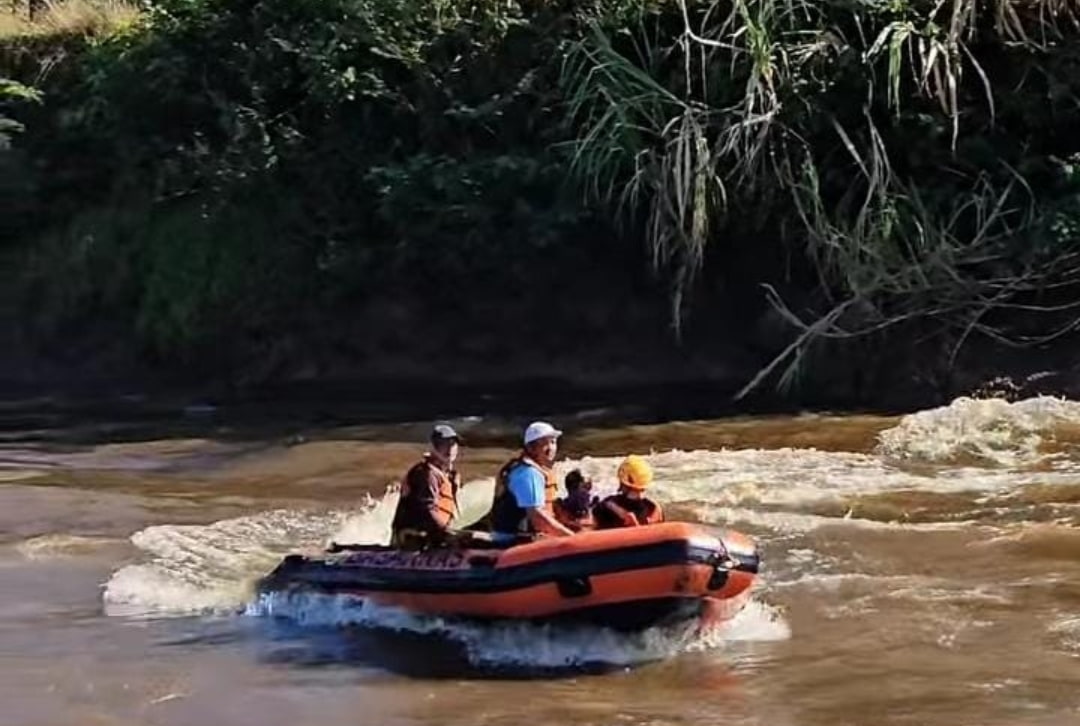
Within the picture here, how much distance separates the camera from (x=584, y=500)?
10.4 m

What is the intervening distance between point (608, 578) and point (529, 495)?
3.00 ft

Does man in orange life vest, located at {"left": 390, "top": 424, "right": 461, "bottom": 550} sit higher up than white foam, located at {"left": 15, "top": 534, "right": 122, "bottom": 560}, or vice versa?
man in orange life vest, located at {"left": 390, "top": 424, "right": 461, "bottom": 550}

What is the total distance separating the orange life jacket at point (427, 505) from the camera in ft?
35.0

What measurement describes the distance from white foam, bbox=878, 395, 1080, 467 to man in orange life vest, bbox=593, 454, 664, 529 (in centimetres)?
455

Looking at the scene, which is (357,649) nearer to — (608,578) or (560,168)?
(608,578)

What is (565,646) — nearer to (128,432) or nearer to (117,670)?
(117,670)

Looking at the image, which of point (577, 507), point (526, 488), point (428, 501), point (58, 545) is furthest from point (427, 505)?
point (58, 545)

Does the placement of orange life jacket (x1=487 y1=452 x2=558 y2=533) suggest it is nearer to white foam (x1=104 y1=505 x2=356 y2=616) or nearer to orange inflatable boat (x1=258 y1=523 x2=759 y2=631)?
orange inflatable boat (x1=258 y1=523 x2=759 y2=631)

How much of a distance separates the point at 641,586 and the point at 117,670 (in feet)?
8.64

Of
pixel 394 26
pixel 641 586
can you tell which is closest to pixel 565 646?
pixel 641 586

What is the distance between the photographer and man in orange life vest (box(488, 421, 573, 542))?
10.2 meters

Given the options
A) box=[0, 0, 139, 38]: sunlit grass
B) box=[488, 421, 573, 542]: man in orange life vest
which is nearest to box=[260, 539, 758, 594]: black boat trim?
box=[488, 421, 573, 542]: man in orange life vest

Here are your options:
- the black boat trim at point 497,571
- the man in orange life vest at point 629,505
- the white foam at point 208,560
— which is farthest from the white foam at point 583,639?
the white foam at point 208,560

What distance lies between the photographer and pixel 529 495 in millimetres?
10266
